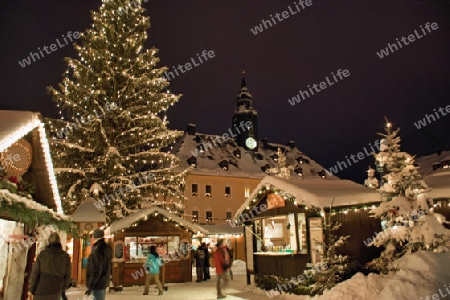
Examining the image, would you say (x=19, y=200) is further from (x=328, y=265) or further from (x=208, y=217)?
(x=208, y=217)

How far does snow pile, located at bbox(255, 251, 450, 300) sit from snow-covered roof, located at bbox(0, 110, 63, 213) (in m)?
7.71

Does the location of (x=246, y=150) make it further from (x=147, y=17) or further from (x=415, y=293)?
(x=415, y=293)

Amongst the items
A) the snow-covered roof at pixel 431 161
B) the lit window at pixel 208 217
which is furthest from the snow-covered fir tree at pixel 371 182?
the lit window at pixel 208 217

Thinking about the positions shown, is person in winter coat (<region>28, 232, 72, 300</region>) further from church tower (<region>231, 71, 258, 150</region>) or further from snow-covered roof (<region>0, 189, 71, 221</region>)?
church tower (<region>231, 71, 258, 150</region>)

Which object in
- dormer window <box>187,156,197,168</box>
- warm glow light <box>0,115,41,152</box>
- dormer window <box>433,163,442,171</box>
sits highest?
dormer window <box>187,156,197,168</box>

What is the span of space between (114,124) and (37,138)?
14142 millimetres

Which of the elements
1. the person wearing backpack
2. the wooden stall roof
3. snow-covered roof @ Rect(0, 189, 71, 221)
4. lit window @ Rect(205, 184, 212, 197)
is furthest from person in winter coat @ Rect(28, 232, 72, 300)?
lit window @ Rect(205, 184, 212, 197)

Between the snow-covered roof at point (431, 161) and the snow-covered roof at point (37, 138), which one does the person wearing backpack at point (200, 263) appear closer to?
the snow-covered roof at point (37, 138)

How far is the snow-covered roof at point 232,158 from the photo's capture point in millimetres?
46094

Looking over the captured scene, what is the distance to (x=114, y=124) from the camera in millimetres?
21891

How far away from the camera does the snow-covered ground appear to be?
9.20 meters

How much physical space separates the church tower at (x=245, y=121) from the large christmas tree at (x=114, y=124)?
102 feet

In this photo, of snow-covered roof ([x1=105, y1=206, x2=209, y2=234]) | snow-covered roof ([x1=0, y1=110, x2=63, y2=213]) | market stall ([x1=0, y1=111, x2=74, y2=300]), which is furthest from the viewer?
snow-covered roof ([x1=105, y1=206, x2=209, y2=234])

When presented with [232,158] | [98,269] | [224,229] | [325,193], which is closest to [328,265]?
[325,193]
